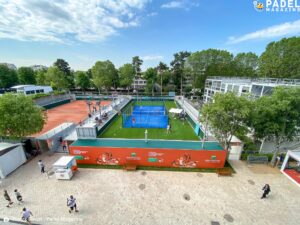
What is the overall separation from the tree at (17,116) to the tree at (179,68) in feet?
144

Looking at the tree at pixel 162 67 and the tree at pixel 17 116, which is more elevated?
the tree at pixel 162 67

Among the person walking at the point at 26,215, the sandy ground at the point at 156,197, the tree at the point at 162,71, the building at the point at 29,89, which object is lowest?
the sandy ground at the point at 156,197

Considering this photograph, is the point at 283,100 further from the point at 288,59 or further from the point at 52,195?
the point at 288,59

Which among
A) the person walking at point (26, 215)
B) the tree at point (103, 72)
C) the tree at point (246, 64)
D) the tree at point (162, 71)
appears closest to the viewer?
the person walking at point (26, 215)

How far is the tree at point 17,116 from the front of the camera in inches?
485

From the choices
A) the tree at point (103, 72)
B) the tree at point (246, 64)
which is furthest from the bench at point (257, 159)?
the tree at point (103, 72)

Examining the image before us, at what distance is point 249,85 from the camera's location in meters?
22.6

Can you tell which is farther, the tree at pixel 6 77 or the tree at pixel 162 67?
the tree at pixel 162 67

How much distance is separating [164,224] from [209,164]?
6837 mm

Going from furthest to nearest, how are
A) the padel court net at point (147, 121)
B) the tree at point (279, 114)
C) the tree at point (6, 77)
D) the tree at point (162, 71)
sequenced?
1. the tree at point (162, 71)
2. the tree at point (6, 77)
3. the padel court net at point (147, 121)
4. the tree at point (279, 114)

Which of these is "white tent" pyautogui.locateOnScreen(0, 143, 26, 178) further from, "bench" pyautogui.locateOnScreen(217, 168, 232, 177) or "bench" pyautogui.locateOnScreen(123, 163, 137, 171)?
"bench" pyautogui.locateOnScreen(217, 168, 232, 177)

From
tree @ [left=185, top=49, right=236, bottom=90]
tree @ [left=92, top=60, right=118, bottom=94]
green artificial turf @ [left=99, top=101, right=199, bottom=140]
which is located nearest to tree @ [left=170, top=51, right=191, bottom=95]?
tree @ [left=185, top=49, right=236, bottom=90]

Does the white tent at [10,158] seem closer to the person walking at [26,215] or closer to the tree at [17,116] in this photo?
the tree at [17,116]

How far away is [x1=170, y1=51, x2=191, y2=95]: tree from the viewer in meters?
50.6
